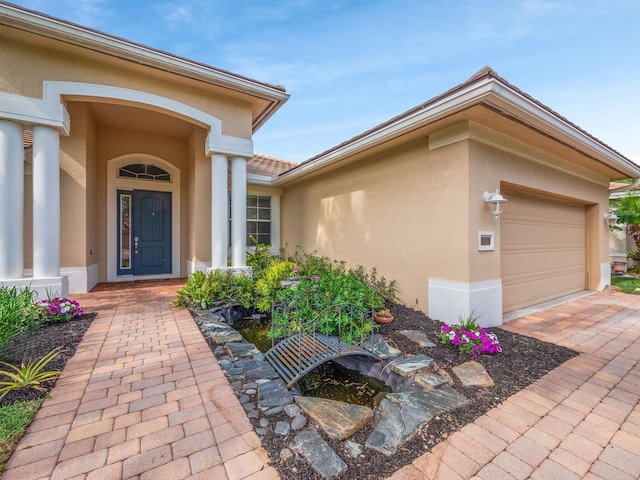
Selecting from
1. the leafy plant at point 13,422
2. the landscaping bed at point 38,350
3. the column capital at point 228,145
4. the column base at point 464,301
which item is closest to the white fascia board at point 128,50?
the column capital at point 228,145

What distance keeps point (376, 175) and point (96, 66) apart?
530 cm

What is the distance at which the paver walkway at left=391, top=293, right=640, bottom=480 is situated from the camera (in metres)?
1.74

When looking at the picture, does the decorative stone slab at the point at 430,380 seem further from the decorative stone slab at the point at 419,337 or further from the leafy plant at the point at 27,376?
the leafy plant at the point at 27,376

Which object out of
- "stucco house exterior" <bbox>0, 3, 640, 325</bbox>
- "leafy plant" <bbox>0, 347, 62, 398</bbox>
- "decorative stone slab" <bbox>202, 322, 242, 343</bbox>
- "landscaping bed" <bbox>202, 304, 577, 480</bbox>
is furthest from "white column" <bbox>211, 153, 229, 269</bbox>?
"leafy plant" <bbox>0, 347, 62, 398</bbox>

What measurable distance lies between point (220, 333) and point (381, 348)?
208 cm

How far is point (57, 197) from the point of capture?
474 centimetres

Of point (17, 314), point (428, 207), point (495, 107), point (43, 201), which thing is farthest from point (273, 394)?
point (43, 201)

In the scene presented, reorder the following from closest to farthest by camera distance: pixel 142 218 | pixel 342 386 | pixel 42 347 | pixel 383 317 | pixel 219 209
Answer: pixel 342 386 < pixel 42 347 < pixel 383 317 < pixel 219 209 < pixel 142 218

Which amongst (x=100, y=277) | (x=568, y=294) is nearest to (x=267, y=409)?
(x=100, y=277)

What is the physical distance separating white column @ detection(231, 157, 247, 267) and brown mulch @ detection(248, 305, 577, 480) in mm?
3410

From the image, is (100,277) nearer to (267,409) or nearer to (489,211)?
(267,409)

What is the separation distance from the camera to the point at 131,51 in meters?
4.72

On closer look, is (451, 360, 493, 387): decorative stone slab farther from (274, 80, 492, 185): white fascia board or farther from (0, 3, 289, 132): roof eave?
(0, 3, 289, 132): roof eave

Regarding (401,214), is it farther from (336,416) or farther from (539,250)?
(336,416)
